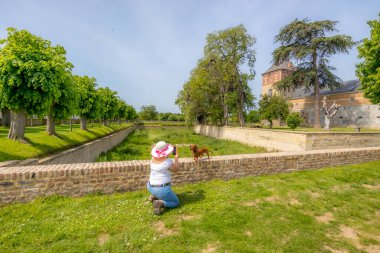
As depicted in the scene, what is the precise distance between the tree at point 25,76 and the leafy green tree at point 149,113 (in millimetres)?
78939

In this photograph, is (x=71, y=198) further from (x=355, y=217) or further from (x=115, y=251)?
(x=355, y=217)

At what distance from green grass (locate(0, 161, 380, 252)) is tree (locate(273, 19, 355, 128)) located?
104ft

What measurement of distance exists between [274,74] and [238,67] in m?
39.0

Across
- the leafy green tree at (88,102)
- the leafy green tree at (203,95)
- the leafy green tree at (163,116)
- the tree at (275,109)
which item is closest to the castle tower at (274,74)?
the tree at (275,109)

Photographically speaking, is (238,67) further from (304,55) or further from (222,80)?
(304,55)

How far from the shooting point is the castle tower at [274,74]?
2373 inches

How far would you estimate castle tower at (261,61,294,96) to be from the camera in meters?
60.3

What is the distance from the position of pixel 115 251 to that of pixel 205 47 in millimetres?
29640

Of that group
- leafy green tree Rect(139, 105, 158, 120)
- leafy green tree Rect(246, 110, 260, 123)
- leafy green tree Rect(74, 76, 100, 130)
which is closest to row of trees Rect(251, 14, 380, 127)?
leafy green tree Rect(246, 110, 260, 123)

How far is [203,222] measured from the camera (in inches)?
166

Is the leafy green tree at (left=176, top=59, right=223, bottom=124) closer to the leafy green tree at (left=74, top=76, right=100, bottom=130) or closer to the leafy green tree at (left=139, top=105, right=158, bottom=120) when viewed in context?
the leafy green tree at (left=74, top=76, right=100, bottom=130)

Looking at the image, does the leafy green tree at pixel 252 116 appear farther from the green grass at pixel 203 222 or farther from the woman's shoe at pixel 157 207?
the woman's shoe at pixel 157 207

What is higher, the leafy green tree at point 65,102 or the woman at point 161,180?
the leafy green tree at point 65,102

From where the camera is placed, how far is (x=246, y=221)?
4.34 meters
